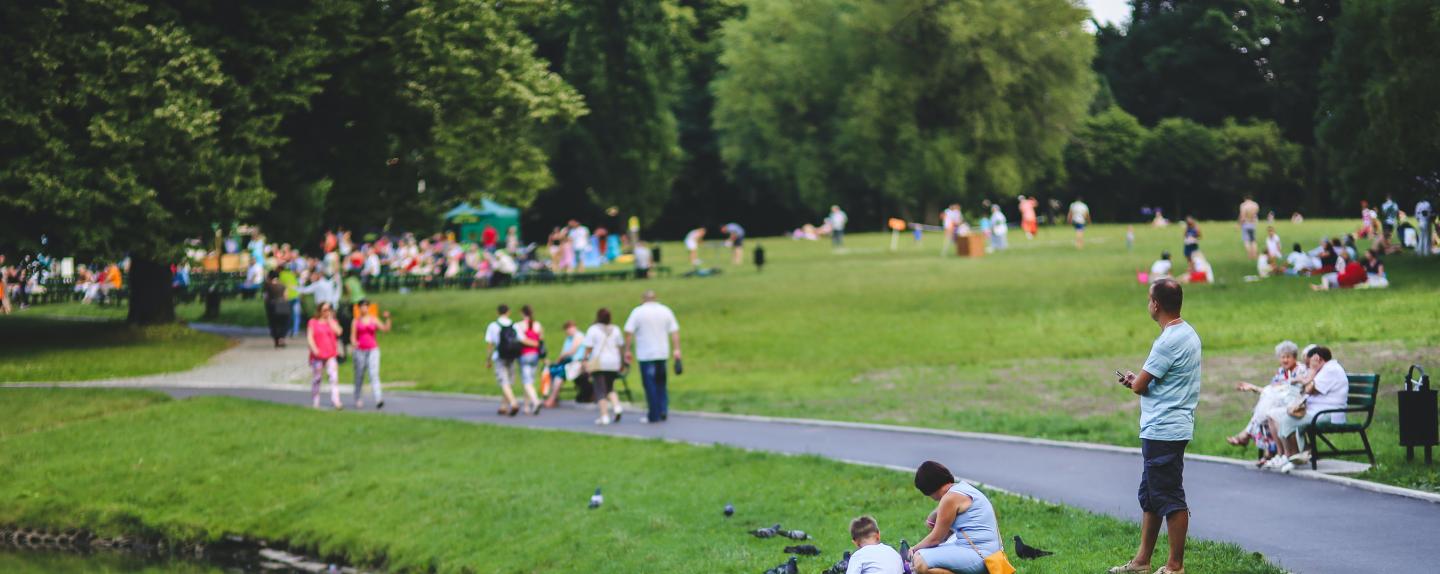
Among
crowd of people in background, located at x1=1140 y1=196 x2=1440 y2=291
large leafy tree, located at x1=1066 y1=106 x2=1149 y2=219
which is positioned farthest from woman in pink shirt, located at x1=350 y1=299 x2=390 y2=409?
large leafy tree, located at x1=1066 y1=106 x2=1149 y2=219

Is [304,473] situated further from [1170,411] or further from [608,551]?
[1170,411]

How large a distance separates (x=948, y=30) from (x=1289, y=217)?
80.1ft

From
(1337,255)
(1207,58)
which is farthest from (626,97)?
(1337,255)

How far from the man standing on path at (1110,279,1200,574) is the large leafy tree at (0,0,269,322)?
1044 inches

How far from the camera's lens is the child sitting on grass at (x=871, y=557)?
10.9m

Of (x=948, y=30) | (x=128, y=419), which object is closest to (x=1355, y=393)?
(x=128, y=419)

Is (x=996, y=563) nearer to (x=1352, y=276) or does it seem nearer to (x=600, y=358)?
(x=600, y=358)

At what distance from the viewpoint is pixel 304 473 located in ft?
75.8

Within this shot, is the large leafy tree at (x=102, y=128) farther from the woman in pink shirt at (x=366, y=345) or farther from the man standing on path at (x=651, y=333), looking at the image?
the man standing on path at (x=651, y=333)

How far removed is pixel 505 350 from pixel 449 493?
5.33 m

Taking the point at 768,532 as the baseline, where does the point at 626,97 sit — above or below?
above

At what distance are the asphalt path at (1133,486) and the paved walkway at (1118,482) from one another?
0.04 ft

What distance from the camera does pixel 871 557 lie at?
35.9 feet

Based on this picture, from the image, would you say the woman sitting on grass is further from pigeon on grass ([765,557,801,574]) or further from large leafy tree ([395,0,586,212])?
large leafy tree ([395,0,586,212])
